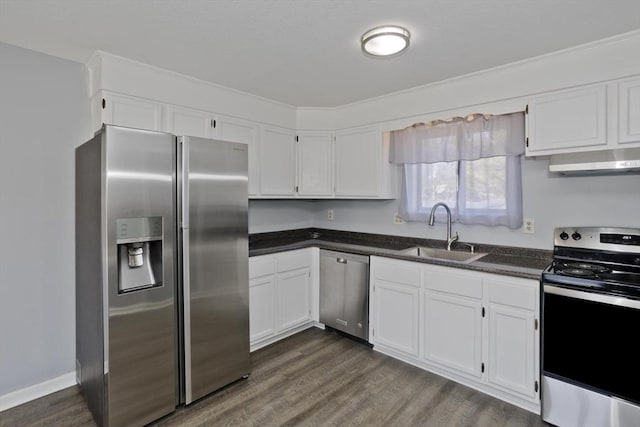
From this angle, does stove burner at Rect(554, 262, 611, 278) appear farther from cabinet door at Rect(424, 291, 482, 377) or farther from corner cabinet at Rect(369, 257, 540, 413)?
cabinet door at Rect(424, 291, 482, 377)

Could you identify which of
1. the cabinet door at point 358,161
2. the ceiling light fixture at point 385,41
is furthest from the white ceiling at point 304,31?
the cabinet door at point 358,161

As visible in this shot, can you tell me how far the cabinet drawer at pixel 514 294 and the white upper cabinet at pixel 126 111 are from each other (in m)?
2.69

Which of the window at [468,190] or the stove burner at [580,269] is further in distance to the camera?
the window at [468,190]

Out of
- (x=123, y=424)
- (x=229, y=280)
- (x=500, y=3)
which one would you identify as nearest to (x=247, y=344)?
(x=229, y=280)

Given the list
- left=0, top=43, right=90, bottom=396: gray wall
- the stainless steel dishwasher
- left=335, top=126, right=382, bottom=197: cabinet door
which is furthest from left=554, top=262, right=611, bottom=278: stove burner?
left=0, top=43, right=90, bottom=396: gray wall

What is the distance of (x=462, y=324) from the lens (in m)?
2.43

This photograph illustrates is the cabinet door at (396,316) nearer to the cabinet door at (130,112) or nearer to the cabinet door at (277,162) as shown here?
the cabinet door at (277,162)

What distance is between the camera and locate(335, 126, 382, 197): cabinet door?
336 centimetres

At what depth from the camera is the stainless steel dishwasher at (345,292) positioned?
3.04 metres

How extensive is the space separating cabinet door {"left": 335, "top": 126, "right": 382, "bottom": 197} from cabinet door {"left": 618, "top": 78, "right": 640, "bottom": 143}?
178 cm

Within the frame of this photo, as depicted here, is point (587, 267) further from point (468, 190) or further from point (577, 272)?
point (468, 190)

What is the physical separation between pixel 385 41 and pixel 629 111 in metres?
1.51

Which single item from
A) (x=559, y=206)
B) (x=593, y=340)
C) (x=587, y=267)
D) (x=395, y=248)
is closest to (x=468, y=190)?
(x=559, y=206)

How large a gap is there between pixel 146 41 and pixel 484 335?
9.70 ft
